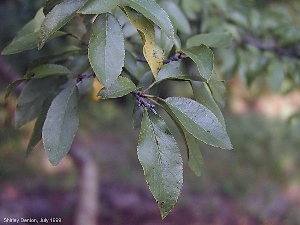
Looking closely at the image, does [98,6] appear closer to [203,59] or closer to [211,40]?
[203,59]

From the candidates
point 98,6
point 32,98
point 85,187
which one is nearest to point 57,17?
point 98,6

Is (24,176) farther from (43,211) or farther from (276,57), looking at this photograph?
(276,57)

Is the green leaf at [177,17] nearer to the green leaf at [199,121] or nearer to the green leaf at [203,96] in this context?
the green leaf at [203,96]

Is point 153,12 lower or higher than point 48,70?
higher

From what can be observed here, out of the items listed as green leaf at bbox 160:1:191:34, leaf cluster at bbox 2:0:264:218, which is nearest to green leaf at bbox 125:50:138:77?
leaf cluster at bbox 2:0:264:218

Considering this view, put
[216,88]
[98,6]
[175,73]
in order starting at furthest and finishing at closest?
[216,88] < [175,73] < [98,6]

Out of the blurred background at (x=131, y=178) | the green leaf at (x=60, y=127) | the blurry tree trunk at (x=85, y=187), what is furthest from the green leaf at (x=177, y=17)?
the blurry tree trunk at (x=85, y=187)

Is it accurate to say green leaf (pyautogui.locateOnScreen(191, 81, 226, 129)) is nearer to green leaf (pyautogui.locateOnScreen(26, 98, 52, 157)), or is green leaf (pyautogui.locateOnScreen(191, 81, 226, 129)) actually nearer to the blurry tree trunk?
green leaf (pyautogui.locateOnScreen(26, 98, 52, 157))
